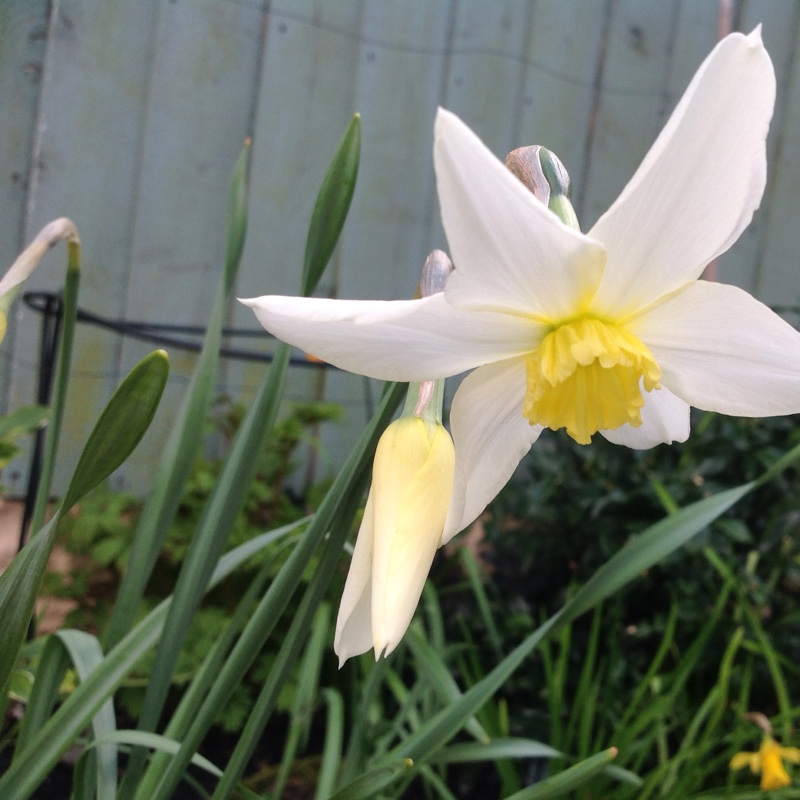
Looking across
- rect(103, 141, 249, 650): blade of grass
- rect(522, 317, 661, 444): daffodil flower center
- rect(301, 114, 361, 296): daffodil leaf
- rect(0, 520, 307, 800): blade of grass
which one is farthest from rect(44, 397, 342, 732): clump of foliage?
rect(522, 317, 661, 444): daffodil flower center

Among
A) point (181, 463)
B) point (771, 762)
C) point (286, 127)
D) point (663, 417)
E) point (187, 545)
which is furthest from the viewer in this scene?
point (286, 127)

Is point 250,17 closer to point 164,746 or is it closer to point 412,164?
point 412,164

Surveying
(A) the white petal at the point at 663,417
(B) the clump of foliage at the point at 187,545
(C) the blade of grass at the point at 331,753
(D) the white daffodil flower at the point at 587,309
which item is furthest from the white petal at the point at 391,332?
(B) the clump of foliage at the point at 187,545

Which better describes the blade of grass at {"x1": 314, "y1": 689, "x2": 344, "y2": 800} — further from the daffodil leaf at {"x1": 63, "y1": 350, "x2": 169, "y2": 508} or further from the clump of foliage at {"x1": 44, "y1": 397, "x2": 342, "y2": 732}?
the daffodil leaf at {"x1": 63, "y1": 350, "x2": 169, "y2": 508}

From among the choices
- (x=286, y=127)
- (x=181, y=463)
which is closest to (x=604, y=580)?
(x=181, y=463)

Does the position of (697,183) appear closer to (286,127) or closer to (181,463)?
(181,463)

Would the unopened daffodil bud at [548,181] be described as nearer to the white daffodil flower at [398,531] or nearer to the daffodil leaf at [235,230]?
the white daffodil flower at [398,531]
